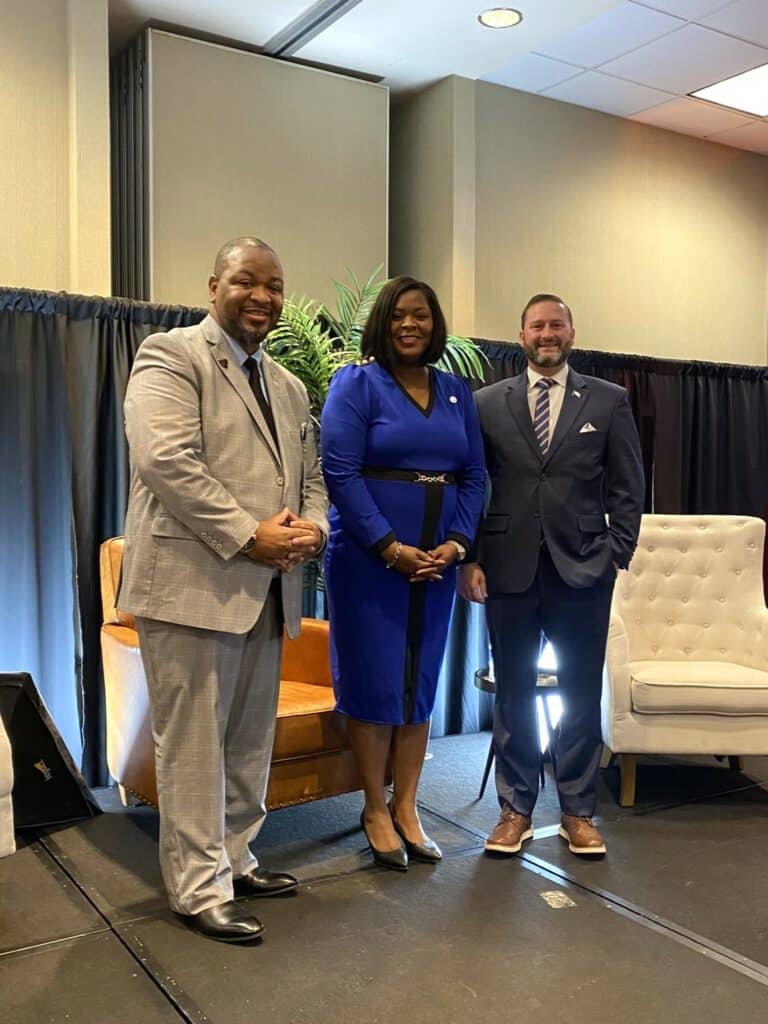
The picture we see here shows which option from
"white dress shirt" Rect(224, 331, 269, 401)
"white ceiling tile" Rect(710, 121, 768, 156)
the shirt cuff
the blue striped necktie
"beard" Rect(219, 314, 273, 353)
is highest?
"white ceiling tile" Rect(710, 121, 768, 156)

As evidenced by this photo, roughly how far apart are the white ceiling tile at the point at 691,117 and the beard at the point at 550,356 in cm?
269

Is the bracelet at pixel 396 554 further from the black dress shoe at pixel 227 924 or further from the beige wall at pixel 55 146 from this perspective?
the beige wall at pixel 55 146

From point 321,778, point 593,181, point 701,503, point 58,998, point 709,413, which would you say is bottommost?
point 58,998

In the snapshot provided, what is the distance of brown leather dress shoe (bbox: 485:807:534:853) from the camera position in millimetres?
2883

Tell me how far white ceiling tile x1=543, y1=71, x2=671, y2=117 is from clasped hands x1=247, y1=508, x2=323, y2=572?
10.7 ft

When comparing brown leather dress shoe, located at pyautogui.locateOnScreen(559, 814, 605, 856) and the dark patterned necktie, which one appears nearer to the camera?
the dark patterned necktie

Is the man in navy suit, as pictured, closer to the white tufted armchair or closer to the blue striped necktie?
the blue striped necktie

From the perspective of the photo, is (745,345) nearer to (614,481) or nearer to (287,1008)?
(614,481)

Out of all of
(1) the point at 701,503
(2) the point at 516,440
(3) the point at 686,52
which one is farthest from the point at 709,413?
(2) the point at 516,440

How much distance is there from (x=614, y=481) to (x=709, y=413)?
9.21 feet

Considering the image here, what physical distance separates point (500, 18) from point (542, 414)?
6.56ft

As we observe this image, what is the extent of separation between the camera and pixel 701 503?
5.37 meters

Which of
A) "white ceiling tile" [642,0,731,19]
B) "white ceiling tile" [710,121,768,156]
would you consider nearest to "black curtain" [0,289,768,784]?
"white ceiling tile" [642,0,731,19]

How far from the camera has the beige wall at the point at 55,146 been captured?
3.67 m
